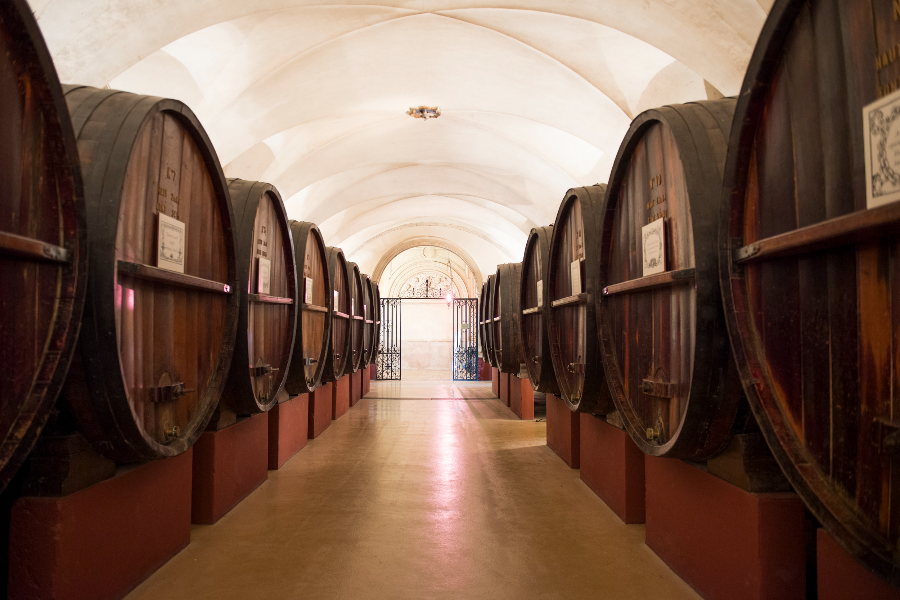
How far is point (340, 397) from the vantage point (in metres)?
7.31

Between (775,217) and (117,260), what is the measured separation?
2.00m

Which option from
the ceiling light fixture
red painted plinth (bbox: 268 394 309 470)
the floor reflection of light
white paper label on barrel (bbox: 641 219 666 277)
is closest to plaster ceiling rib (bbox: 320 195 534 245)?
the ceiling light fixture

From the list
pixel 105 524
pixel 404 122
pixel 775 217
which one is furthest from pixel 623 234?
pixel 404 122

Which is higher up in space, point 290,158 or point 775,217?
point 290,158

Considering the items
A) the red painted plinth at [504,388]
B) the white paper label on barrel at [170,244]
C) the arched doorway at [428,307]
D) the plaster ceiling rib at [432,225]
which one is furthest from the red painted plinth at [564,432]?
the arched doorway at [428,307]

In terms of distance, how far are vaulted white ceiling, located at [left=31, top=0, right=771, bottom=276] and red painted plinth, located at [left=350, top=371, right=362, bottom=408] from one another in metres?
3.69

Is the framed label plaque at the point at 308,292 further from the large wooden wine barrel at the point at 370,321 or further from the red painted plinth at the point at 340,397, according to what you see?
the large wooden wine barrel at the point at 370,321

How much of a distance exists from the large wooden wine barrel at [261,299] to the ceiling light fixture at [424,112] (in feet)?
19.6

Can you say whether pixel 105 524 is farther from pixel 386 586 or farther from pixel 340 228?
pixel 340 228

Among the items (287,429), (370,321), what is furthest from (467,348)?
(287,429)

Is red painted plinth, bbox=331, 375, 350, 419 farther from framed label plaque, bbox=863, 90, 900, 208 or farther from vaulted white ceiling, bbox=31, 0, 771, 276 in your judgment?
framed label plaque, bbox=863, 90, 900, 208

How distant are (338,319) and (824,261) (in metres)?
5.15

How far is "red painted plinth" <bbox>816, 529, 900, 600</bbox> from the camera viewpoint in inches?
52.6

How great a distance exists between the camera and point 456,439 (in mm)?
5621
